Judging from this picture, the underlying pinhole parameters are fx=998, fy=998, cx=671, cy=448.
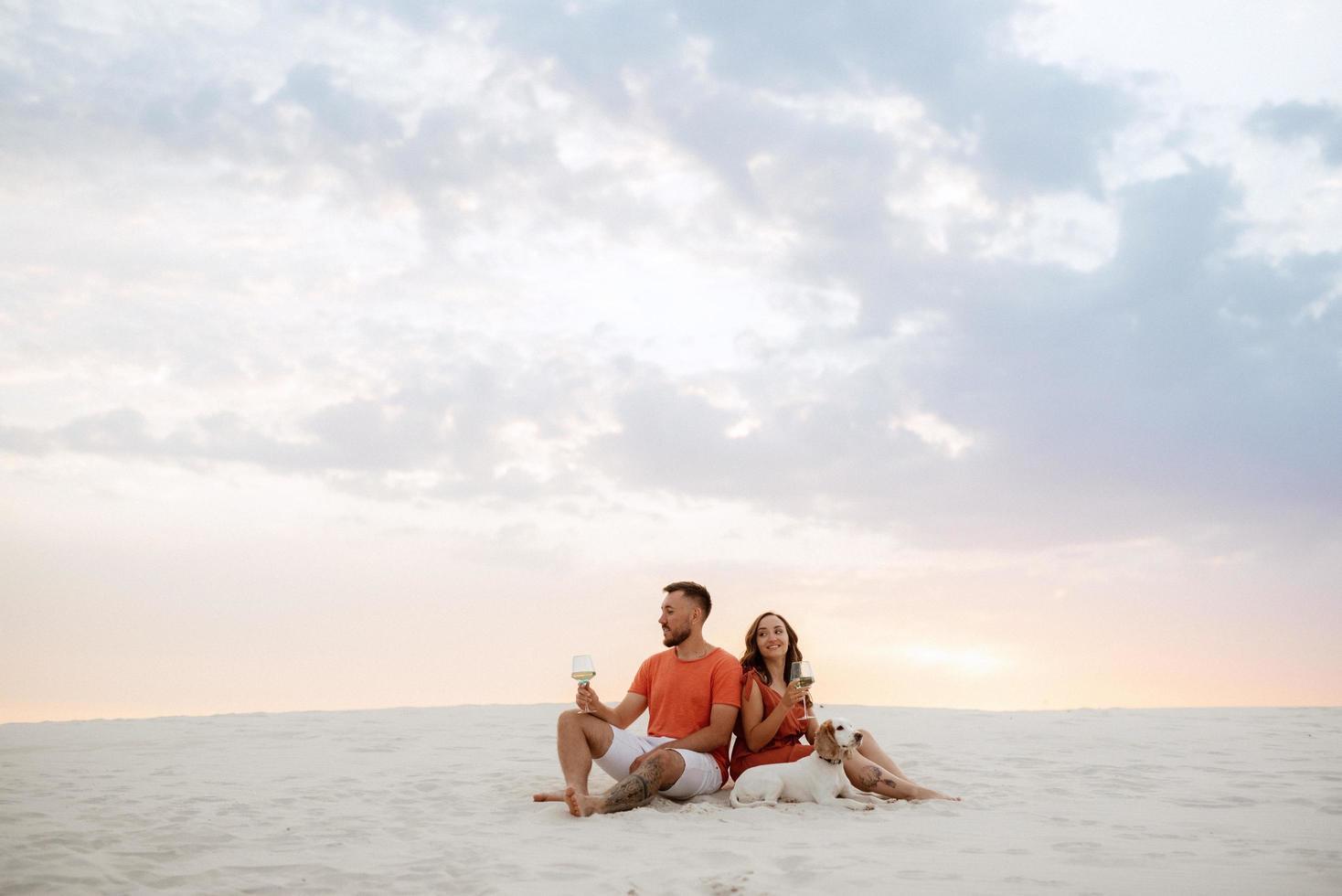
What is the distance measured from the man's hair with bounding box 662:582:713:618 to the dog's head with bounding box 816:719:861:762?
1.21 metres

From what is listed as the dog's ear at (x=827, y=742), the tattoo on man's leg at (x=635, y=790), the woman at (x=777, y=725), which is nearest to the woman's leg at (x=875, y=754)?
the woman at (x=777, y=725)

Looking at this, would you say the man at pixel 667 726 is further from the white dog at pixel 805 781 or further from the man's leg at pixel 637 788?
the white dog at pixel 805 781

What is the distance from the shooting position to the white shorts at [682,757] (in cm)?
680

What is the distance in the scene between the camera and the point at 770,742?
23.3 ft

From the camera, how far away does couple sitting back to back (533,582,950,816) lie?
6.71 metres

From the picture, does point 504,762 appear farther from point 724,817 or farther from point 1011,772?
point 1011,772

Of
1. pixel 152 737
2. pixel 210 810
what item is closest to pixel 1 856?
pixel 210 810

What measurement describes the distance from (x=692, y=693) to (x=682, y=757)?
1.57 ft

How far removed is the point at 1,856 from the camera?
17.7ft

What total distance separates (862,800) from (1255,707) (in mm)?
9781

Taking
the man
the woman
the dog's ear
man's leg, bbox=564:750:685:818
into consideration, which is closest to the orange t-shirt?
the man

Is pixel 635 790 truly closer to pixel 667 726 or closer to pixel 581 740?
pixel 581 740

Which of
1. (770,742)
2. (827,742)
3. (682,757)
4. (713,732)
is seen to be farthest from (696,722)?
(827,742)

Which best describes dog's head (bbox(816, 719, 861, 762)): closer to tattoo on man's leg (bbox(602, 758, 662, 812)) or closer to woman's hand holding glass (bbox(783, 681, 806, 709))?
woman's hand holding glass (bbox(783, 681, 806, 709))
